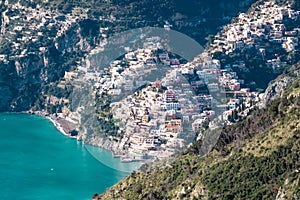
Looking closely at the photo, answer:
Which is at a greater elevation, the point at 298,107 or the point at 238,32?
the point at 238,32

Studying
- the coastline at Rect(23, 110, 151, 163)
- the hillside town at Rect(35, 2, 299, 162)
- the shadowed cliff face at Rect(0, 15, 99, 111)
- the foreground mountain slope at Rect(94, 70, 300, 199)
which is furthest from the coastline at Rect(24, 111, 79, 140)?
the foreground mountain slope at Rect(94, 70, 300, 199)

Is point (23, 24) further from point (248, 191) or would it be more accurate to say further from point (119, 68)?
point (248, 191)

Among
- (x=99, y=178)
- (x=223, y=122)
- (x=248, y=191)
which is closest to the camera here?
(x=248, y=191)

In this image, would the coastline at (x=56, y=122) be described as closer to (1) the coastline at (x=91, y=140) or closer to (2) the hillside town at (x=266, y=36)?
(1) the coastline at (x=91, y=140)

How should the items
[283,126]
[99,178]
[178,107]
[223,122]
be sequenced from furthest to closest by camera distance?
1. [178,107]
2. [99,178]
3. [223,122]
4. [283,126]

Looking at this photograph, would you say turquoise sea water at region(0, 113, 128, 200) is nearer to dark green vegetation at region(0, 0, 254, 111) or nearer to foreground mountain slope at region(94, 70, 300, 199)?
dark green vegetation at region(0, 0, 254, 111)

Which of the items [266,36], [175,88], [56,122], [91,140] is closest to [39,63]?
[56,122]

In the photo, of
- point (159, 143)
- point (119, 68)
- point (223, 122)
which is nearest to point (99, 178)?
point (159, 143)
